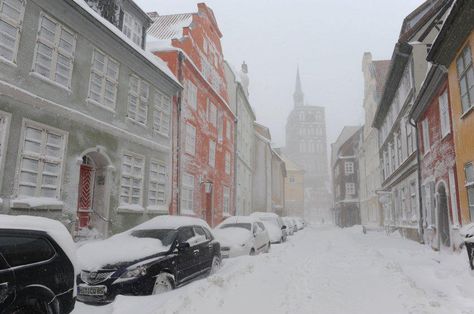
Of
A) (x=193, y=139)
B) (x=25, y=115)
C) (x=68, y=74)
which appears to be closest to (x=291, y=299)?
(x=25, y=115)

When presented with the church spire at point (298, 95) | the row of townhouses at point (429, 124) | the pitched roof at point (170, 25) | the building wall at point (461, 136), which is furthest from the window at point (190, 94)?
the church spire at point (298, 95)

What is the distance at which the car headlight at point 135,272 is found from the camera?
6.76m

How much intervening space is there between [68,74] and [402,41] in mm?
15614

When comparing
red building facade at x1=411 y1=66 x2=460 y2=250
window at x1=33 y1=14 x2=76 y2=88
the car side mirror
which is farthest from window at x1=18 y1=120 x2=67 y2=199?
red building facade at x1=411 y1=66 x2=460 y2=250

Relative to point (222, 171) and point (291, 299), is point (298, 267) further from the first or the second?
point (222, 171)

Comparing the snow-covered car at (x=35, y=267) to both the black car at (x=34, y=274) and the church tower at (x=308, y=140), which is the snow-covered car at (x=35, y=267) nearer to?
the black car at (x=34, y=274)

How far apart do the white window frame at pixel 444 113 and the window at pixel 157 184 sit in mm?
11166

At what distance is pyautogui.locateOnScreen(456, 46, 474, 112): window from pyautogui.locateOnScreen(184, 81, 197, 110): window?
40.4 feet

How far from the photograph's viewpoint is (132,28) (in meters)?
16.4

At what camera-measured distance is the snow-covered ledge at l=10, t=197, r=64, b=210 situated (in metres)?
9.61

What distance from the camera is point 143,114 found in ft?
52.5

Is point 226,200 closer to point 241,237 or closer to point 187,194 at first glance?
point 187,194

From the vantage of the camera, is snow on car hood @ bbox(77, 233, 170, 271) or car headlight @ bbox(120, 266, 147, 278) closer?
car headlight @ bbox(120, 266, 147, 278)

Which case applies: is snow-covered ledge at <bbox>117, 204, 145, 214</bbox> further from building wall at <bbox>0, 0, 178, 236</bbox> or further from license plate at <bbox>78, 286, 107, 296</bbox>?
license plate at <bbox>78, 286, 107, 296</bbox>
